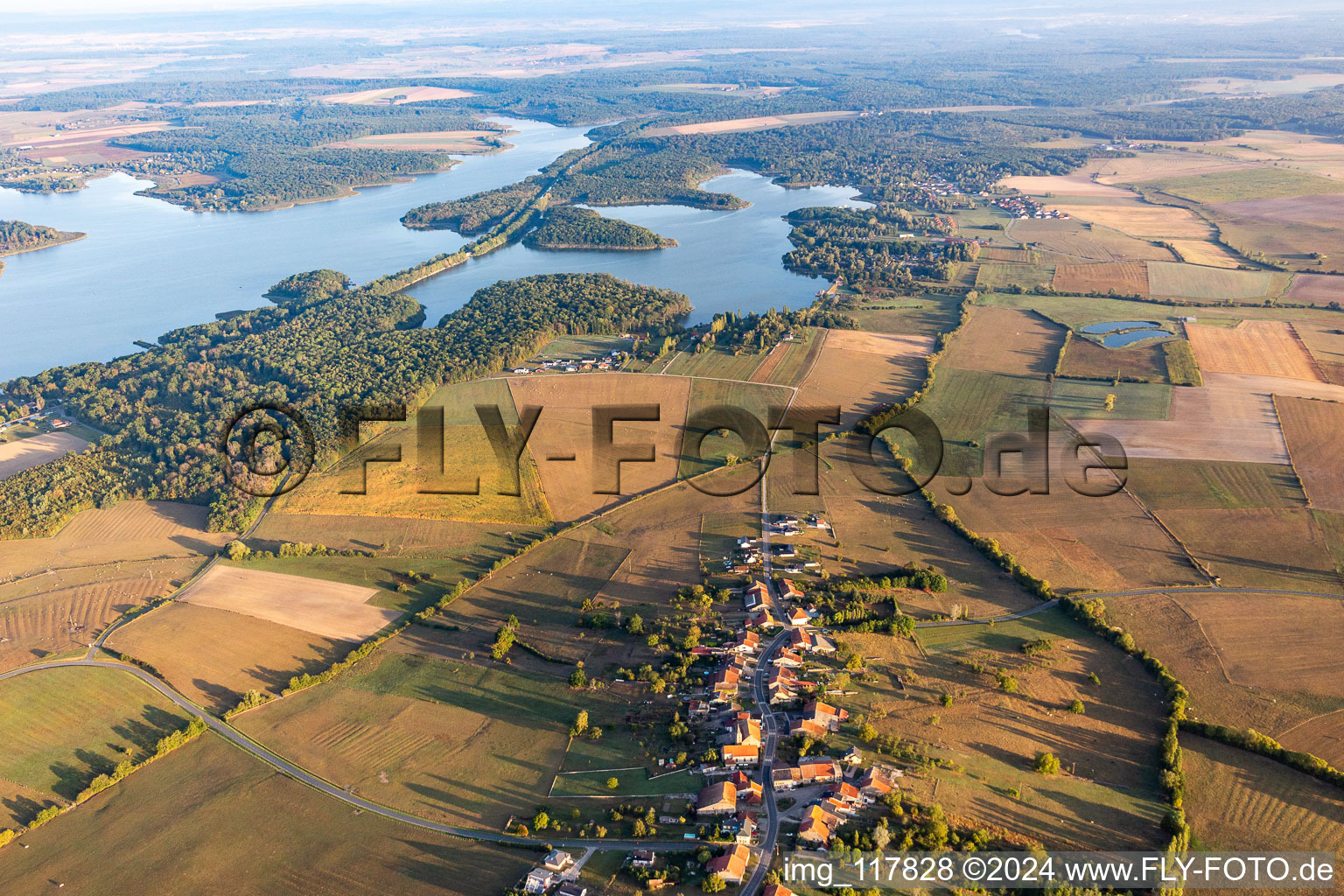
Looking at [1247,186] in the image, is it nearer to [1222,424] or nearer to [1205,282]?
[1205,282]

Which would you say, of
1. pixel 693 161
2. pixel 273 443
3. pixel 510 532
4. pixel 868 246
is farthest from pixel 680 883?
pixel 693 161

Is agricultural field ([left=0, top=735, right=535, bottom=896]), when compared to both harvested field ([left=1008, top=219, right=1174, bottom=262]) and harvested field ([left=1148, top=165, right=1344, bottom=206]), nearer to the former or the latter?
harvested field ([left=1008, top=219, right=1174, bottom=262])

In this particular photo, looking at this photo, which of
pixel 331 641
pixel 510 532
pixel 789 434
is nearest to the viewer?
pixel 331 641

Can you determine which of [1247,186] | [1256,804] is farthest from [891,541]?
[1247,186]

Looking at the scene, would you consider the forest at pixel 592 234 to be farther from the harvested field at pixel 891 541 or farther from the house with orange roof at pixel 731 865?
the house with orange roof at pixel 731 865

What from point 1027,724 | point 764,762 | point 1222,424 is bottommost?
point 764,762

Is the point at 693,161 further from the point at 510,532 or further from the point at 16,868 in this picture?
the point at 16,868

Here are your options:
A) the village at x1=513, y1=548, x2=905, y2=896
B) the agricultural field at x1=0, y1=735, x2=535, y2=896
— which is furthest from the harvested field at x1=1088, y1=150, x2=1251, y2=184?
the agricultural field at x1=0, y1=735, x2=535, y2=896

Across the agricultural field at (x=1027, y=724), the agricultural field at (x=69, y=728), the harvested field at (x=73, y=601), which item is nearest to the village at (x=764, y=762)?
the agricultural field at (x=1027, y=724)
